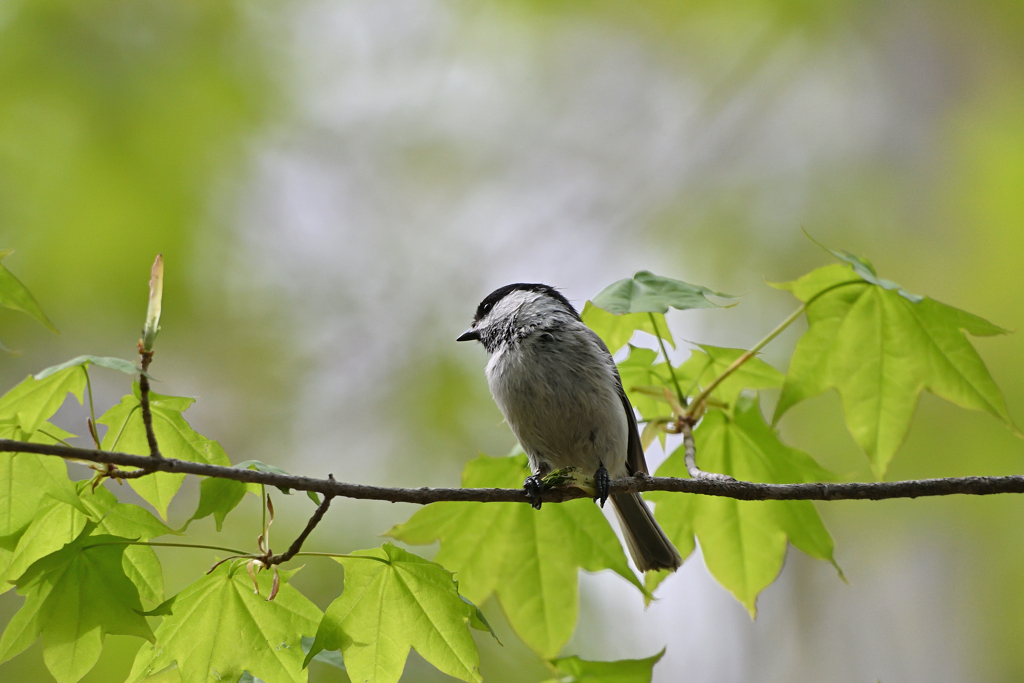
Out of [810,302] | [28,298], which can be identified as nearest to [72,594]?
[28,298]

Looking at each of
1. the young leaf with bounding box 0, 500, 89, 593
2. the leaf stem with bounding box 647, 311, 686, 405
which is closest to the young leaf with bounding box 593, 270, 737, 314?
the leaf stem with bounding box 647, 311, 686, 405

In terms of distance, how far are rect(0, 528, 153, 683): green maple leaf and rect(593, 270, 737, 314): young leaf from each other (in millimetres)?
895

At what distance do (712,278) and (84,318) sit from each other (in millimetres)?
3557

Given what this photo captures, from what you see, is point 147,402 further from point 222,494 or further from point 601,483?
point 601,483

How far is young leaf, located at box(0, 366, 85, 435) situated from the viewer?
1.12 meters

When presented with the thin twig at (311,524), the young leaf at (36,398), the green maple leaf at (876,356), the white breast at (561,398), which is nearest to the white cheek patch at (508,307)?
the white breast at (561,398)

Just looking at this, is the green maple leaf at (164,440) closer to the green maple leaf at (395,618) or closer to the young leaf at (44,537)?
the young leaf at (44,537)

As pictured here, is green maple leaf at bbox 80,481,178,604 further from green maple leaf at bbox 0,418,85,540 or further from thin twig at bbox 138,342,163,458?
thin twig at bbox 138,342,163,458

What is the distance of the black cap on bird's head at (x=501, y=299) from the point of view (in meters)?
2.35

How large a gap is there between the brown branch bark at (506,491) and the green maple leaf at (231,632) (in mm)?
255

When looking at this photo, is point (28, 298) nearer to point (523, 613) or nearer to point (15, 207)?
point (523, 613)

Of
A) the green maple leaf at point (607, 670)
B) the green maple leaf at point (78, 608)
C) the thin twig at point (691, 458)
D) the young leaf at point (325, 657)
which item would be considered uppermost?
the thin twig at point (691, 458)

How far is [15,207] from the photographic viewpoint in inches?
144

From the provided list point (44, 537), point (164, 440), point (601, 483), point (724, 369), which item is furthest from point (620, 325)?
point (44, 537)
